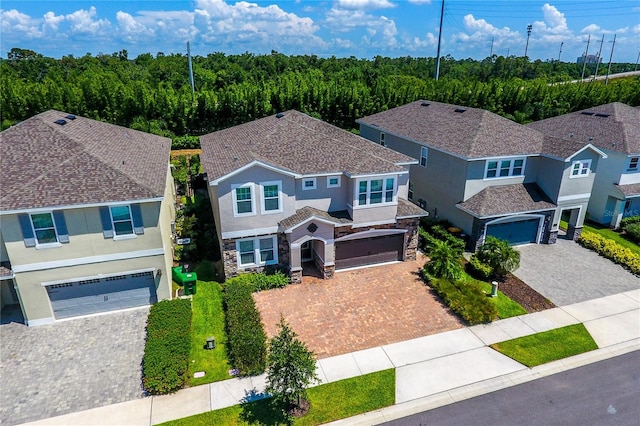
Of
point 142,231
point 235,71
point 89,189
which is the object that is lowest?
point 142,231

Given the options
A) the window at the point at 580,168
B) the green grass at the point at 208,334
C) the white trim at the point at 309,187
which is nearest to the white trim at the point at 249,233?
the white trim at the point at 309,187

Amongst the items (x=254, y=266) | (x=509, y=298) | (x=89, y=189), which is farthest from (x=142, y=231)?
(x=509, y=298)

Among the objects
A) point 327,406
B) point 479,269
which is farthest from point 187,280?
point 479,269

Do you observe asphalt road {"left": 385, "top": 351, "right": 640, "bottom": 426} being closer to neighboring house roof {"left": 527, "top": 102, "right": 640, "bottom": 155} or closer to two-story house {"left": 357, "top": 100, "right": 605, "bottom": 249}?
two-story house {"left": 357, "top": 100, "right": 605, "bottom": 249}

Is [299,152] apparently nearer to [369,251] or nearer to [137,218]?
[369,251]

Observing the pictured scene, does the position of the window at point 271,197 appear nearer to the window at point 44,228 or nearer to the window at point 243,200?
the window at point 243,200

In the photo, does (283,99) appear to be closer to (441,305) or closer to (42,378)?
(441,305)
